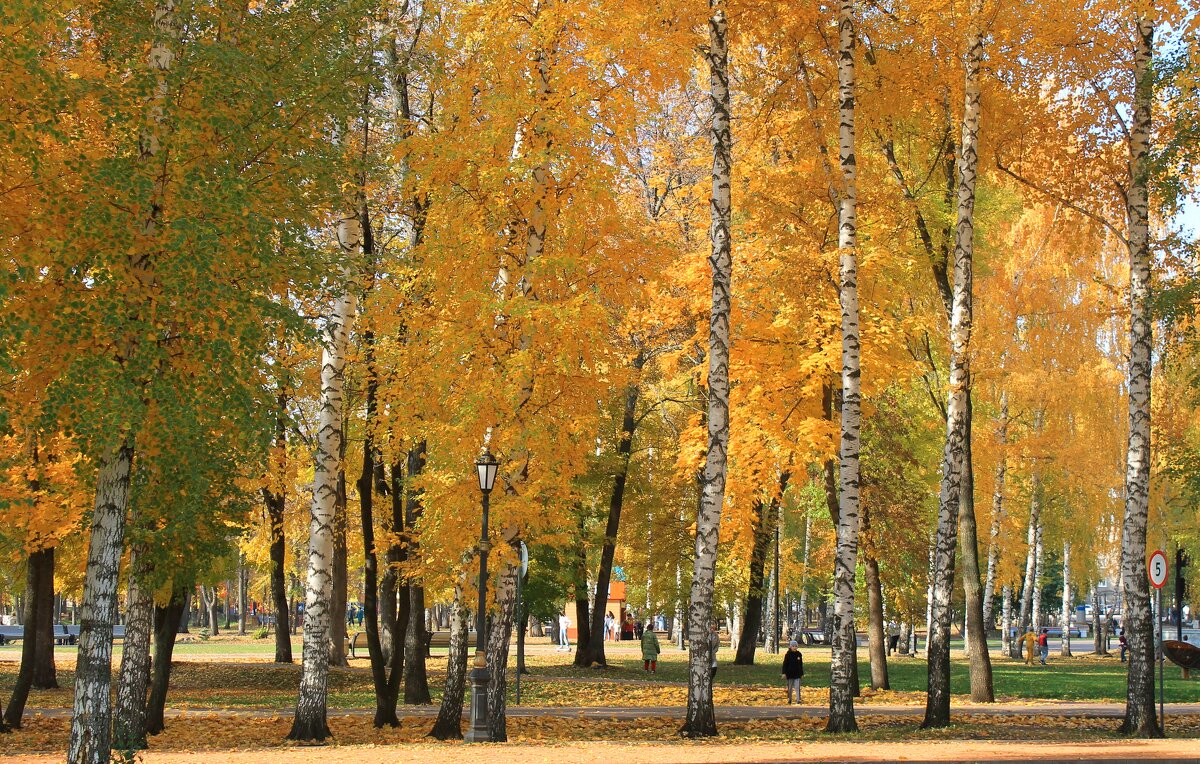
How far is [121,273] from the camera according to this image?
35.6 ft

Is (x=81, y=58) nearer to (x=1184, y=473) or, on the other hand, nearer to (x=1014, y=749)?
A: (x=1014, y=749)

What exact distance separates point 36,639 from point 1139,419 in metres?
20.5

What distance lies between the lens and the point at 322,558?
16266 millimetres

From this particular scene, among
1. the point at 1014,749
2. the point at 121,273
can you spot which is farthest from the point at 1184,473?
the point at 121,273

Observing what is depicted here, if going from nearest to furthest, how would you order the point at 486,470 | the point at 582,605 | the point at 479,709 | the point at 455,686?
the point at 486,470
the point at 479,709
the point at 455,686
the point at 582,605

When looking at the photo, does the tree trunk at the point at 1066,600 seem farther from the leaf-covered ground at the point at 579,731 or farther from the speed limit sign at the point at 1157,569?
the speed limit sign at the point at 1157,569

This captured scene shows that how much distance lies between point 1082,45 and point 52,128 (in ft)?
48.8

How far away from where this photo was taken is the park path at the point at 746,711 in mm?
20406

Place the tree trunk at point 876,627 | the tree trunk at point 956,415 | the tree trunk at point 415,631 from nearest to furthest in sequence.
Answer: the tree trunk at point 956,415 → the tree trunk at point 415,631 → the tree trunk at point 876,627

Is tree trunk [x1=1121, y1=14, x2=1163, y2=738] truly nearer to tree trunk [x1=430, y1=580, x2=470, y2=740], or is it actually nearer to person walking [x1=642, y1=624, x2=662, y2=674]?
tree trunk [x1=430, y1=580, x2=470, y2=740]

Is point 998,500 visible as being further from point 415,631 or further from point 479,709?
point 479,709

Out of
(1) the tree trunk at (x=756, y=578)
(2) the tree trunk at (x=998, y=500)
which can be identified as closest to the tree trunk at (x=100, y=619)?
(1) the tree trunk at (x=756, y=578)

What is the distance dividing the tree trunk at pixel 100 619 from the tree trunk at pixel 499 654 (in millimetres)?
5968

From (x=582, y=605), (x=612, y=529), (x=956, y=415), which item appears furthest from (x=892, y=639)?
(x=956, y=415)
